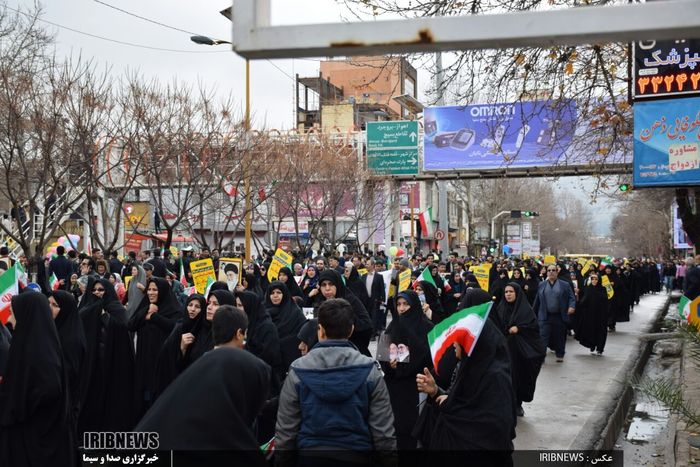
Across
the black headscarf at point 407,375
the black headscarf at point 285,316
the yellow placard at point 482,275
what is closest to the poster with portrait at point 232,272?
the black headscarf at point 285,316

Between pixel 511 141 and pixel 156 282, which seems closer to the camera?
pixel 156 282

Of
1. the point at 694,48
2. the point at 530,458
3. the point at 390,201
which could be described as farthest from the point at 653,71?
the point at 390,201

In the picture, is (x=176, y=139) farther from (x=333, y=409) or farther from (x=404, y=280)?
(x=333, y=409)

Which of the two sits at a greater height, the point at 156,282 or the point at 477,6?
the point at 477,6

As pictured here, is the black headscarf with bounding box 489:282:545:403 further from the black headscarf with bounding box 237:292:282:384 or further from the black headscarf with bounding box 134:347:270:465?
the black headscarf with bounding box 134:347:270:465

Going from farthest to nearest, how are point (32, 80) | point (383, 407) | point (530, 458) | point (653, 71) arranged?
point (32, 80) < point (653, 71) < point (530, 458) < point (383, 407)

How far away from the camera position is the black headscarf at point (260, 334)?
6340mm

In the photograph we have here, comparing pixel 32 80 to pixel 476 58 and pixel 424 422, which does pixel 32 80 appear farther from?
pixel 424 422

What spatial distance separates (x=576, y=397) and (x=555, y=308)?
11.4ft

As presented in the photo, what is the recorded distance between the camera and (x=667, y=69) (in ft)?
27.6

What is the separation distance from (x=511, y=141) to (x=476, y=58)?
1988 cm

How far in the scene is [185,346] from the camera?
603 centimetres

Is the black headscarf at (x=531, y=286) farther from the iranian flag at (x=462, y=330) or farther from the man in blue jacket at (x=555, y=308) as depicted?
the iranian flag at (x=462, y=330)

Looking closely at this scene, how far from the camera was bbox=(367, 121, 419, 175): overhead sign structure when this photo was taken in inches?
1141
